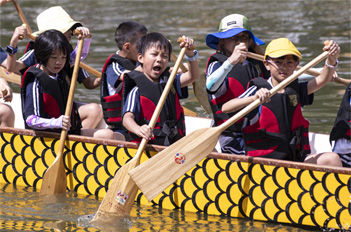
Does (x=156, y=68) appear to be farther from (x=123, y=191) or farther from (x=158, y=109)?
(x=123, y=191)

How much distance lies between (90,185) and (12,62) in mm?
1120

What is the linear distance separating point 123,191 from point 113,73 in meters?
1.15

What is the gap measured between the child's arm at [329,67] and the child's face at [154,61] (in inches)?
38.7

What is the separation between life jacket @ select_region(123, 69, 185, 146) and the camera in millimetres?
4910

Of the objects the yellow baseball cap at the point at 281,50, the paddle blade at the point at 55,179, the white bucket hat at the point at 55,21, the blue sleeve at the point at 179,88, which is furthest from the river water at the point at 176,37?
the white bucket hat at the point at 55,21

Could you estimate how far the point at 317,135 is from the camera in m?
5.70

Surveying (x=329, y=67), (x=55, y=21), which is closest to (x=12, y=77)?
(x=55, y=21)

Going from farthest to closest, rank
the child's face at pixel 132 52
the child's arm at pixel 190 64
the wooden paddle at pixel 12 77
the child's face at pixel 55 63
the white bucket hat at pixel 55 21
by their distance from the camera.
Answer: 1. the wooden paddle at pixel 12 77
2. the white bucket hat at pixel 55 21
3. the child's face at pixel 132 52
4. the child's face at pixel 55 63
5. the child's arm at pixel 190 64

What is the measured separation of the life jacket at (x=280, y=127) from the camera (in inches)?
181

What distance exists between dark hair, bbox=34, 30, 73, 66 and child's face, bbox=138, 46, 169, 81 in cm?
62

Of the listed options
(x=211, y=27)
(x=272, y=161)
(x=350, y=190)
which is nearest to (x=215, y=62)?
(x=272, y=161)

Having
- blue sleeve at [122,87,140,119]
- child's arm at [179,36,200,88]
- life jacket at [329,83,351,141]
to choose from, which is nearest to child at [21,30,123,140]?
blue sleeve at [122,87,140,119]

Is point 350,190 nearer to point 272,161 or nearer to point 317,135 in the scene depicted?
point 272,161

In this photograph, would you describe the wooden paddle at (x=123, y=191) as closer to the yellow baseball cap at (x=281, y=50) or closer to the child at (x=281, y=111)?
the child at (x=281, y=111)
